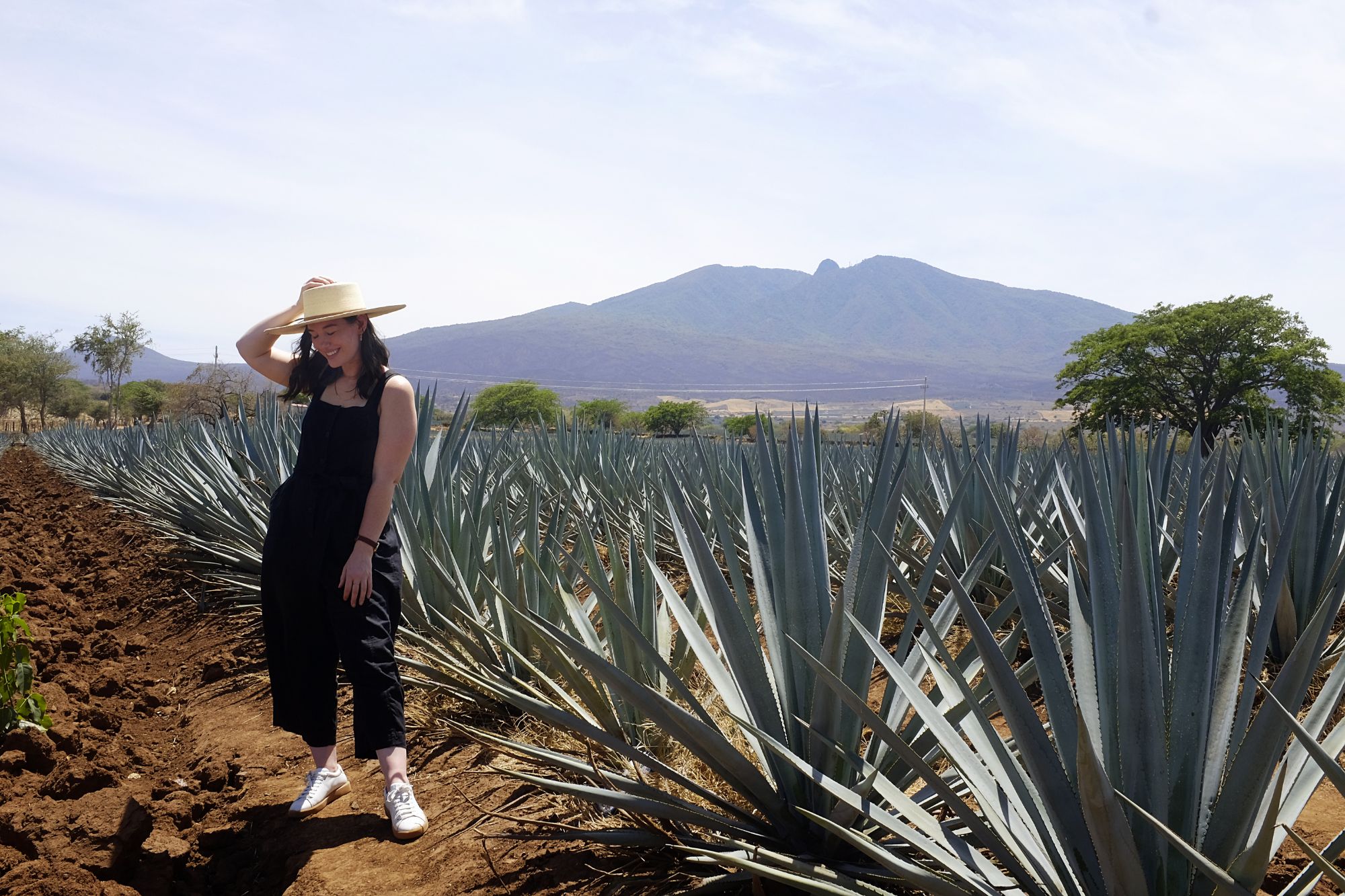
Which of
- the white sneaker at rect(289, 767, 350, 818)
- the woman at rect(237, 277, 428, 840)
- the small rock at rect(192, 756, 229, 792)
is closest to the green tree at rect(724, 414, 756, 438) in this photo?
the woman at rect(237, 277, 428, 840)

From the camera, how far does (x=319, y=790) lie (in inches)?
91.5

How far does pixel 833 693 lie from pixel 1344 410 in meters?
32.1

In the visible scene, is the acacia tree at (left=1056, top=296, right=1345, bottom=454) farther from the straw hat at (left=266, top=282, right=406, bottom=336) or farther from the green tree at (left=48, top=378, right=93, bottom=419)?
the green tree at (left=48, top=378, right=93, bottom=419)

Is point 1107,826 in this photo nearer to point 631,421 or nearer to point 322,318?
point 322,318

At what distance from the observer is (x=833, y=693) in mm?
1639

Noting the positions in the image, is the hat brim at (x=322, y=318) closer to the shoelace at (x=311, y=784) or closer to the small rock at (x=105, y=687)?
the shoelace at (x=311, y=784)

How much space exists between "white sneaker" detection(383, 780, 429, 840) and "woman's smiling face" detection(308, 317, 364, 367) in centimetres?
99

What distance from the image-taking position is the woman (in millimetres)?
2250

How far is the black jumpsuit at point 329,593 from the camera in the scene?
2266 millimetres

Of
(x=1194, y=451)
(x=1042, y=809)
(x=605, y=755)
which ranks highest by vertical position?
(x=1194, y=451)

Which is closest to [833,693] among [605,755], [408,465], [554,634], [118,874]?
[554,634]

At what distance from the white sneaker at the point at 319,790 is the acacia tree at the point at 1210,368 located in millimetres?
29241

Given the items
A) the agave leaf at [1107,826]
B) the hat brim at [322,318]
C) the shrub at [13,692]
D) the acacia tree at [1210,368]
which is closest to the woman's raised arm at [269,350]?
the hat brim at [322,318]

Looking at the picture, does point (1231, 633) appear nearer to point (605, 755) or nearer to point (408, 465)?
point (605, 755)
